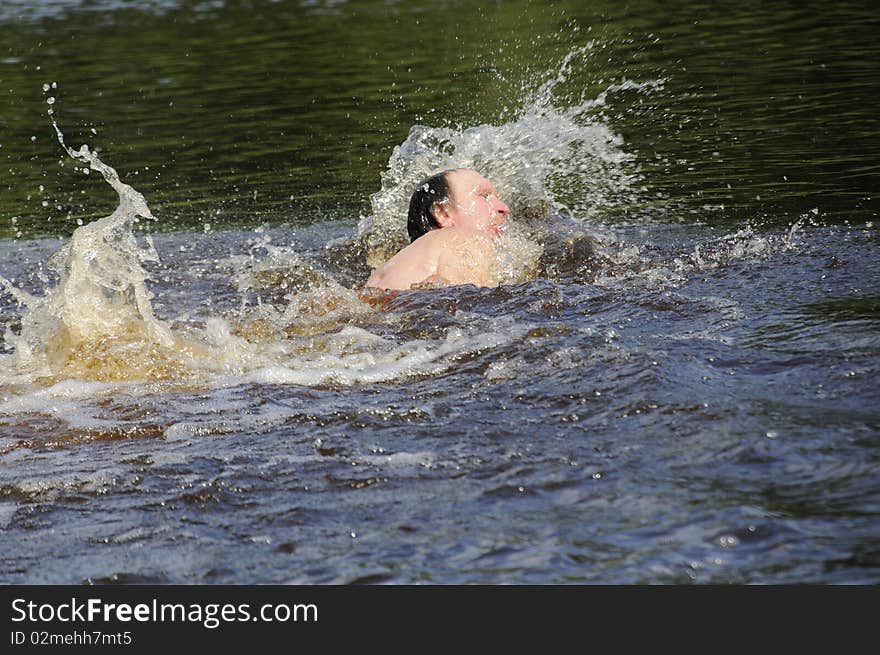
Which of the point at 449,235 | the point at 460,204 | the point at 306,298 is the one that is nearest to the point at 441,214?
the point at 460,204

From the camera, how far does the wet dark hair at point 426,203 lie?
9.20 m

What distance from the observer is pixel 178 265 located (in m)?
10.4

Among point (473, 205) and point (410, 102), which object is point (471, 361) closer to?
point (473, 205)

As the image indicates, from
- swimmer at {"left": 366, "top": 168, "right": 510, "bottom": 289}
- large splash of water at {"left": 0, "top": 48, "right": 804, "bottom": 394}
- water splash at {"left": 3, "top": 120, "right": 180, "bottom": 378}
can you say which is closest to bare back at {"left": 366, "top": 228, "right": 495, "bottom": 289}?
swimmer at {"left": 366, "top": 168, "right": 510, "bottom": 289}

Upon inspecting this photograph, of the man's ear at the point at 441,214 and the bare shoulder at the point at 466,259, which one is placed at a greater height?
the man's ear at the point at 441,214

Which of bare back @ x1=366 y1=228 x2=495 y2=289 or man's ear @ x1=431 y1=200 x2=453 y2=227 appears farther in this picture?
man's ear @ x1=431 y1=200 x2=453 y2=227

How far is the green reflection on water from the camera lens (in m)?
12.3

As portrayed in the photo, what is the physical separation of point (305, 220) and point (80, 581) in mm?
7781

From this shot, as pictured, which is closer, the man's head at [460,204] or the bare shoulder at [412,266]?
the bare shoulder at [412,266]

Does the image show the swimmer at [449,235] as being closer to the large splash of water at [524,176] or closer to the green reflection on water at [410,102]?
the large splash of water at [524,176]

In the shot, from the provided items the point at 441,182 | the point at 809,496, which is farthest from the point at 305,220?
the point at 809,496

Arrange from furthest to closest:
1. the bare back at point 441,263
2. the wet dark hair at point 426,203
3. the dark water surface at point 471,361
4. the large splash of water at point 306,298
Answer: the wet dark hair at point 426,203
the bare back at point 441,263
the large splash of water at point 306,298
the dark water surface at point 471,361

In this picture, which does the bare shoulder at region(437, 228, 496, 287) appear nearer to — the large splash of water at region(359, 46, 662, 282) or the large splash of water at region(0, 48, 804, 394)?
the large splash of water at region(0, 48, 804, 394)

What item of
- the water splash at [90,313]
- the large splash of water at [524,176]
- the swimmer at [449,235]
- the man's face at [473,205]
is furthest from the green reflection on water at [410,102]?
the water splash at [90,313]
